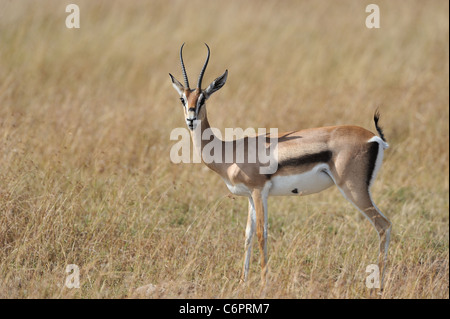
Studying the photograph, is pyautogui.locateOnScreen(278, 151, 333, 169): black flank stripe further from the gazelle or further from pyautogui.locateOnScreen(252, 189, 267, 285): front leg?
pyautogui.locateOnScreen(252, 189, 267, 285): front leg

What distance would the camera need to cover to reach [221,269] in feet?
18.0

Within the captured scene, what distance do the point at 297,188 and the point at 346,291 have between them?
3.13ft

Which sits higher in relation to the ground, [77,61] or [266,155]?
[77,61]

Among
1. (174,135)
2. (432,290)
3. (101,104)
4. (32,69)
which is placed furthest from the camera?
(32,69)

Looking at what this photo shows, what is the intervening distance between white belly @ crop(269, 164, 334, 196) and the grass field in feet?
2.02

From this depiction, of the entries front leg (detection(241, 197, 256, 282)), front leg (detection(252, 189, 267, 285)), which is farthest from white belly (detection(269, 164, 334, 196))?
front leg (detection(241, 197, 256, 282))

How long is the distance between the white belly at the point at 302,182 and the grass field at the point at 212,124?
62cm

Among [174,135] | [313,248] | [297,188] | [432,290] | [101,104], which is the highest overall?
[101,104]

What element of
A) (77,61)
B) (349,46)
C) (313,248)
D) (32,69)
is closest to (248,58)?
(349,46)

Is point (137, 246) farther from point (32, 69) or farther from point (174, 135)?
point (32, 69)

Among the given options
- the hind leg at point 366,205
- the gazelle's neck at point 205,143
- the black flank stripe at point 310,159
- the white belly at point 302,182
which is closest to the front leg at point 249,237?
the white belly at point 302,182

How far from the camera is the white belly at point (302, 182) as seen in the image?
5.26m

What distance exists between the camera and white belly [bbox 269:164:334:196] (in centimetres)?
526

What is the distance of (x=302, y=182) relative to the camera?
17.3ft
